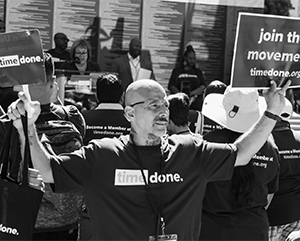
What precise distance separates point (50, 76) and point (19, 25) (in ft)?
19.8

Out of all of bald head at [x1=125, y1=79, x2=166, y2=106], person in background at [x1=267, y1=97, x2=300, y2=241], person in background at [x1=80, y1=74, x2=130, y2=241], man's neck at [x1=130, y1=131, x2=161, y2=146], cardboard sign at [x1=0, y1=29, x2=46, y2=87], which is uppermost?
cardboard sign at [x1=0, y1=29, x2=46, y2=87]

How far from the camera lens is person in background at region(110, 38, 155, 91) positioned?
31.3 ft

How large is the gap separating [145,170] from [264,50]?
2.96 feet

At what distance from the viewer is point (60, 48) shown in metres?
9.30

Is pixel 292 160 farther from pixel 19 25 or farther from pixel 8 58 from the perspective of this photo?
pixel 19 25

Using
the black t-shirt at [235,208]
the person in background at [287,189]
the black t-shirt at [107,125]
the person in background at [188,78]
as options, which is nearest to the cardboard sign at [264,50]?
the black t-shirt at [235,208]

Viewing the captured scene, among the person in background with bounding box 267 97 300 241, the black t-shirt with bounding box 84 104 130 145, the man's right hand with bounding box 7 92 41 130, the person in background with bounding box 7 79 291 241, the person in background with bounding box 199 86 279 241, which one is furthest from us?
the black t-shirt with bounding box 84 104 130 145

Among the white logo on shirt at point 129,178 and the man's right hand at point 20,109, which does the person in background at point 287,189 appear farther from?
the man's right hand at point 20,109

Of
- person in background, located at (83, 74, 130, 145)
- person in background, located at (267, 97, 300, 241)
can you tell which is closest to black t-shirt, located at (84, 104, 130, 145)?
person in background, located at (83, 74, 130, 145)

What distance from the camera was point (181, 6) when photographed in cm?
1075

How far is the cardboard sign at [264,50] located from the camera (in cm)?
328

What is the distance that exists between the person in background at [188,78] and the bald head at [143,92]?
627 centimetres

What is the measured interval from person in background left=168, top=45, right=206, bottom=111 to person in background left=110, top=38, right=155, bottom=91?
422mm

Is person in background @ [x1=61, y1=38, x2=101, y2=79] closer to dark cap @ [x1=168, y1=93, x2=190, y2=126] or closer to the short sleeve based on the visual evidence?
dark cap @ [x1=168, y1=93, x2=190, y2=126]
